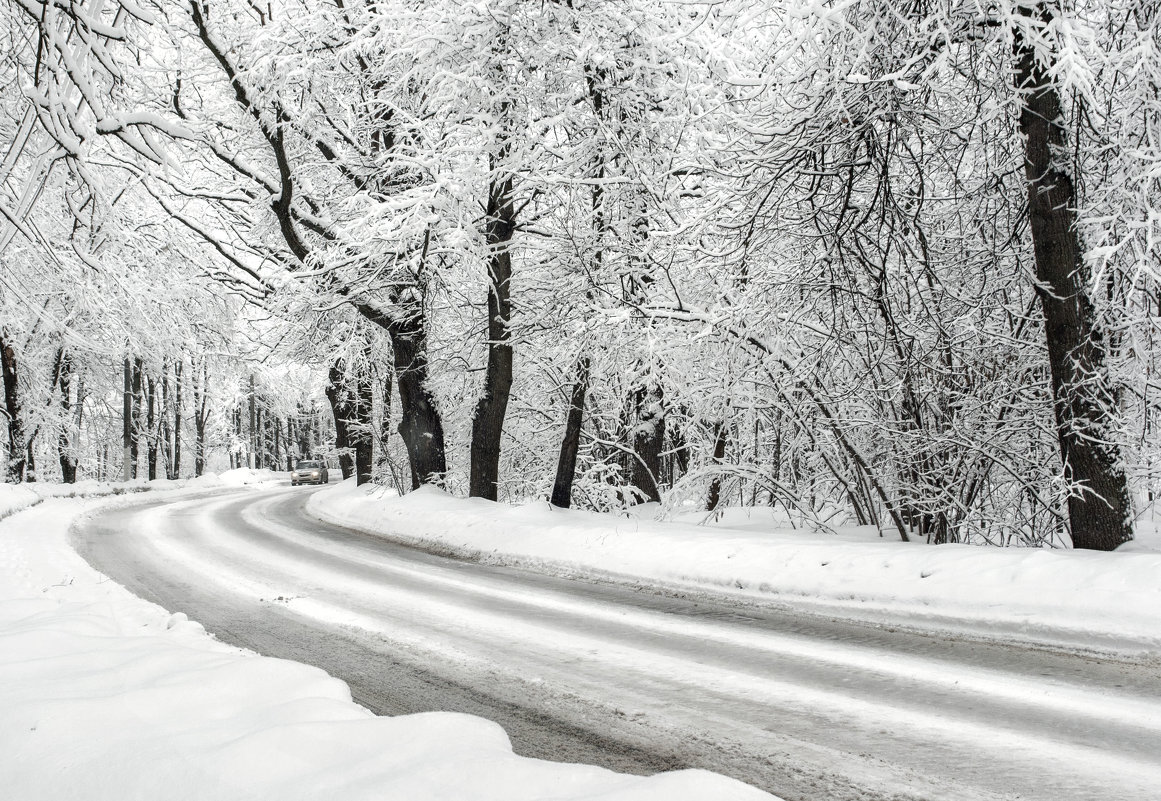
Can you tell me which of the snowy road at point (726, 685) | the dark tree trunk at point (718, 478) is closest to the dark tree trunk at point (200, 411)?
the dark tree trunk at point (718, 478)

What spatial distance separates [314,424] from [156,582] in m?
73.9

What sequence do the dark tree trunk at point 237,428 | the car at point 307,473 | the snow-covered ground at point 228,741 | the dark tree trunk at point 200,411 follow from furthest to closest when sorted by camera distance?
the dark tree trunk at point 237,428
the car at point 307,473
the dark tree trunk at point 200,411
the snow-covered ground at point 228,741

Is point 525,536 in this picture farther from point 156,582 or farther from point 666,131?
point 666,131

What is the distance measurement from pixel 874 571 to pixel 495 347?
8.44 meters

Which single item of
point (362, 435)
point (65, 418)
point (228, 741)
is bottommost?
point (228, 741)

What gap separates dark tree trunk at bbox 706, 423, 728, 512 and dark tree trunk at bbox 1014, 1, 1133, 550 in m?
4.74

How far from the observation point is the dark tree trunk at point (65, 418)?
29.3 metres

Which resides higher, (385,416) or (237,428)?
(237,428)

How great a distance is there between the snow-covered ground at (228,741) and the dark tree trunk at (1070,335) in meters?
5.73

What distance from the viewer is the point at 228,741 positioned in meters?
3.31

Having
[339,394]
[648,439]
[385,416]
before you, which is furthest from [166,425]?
[648,439]

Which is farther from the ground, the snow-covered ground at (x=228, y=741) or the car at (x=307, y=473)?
the car at (x=307, y=473)

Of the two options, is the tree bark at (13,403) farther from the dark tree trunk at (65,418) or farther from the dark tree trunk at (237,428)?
the dark tree trunk at (237,428)

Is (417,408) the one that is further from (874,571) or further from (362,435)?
(874,571)
